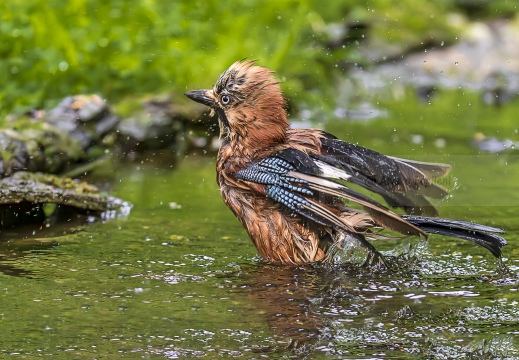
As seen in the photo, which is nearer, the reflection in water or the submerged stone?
the reflection in water

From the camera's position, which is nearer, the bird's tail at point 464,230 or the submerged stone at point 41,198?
the bird's tail at point 464,230

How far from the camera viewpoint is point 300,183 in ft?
18.1

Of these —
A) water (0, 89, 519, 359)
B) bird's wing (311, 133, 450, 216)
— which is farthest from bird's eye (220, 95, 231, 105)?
water (0, 89, 519, 359)

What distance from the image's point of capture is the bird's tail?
528cm

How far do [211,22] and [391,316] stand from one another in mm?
6014

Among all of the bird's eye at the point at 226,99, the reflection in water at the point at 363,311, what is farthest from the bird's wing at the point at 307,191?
the bird's eye at the point at 226,99

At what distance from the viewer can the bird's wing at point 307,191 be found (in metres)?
5.33

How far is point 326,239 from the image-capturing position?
5691 mm

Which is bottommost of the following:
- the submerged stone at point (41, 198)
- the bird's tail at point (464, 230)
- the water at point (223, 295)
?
the water at point (223, 295)

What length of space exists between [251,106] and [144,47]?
3791mm

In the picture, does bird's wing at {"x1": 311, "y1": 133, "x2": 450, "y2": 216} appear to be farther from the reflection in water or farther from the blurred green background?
the blurred green background

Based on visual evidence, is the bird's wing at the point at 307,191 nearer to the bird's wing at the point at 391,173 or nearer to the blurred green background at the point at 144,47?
the bird's wing at the point at 391,173

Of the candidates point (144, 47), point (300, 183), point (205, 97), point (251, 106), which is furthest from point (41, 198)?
point (144, 47)

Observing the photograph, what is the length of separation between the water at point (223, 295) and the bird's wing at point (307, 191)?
11.9 inches
